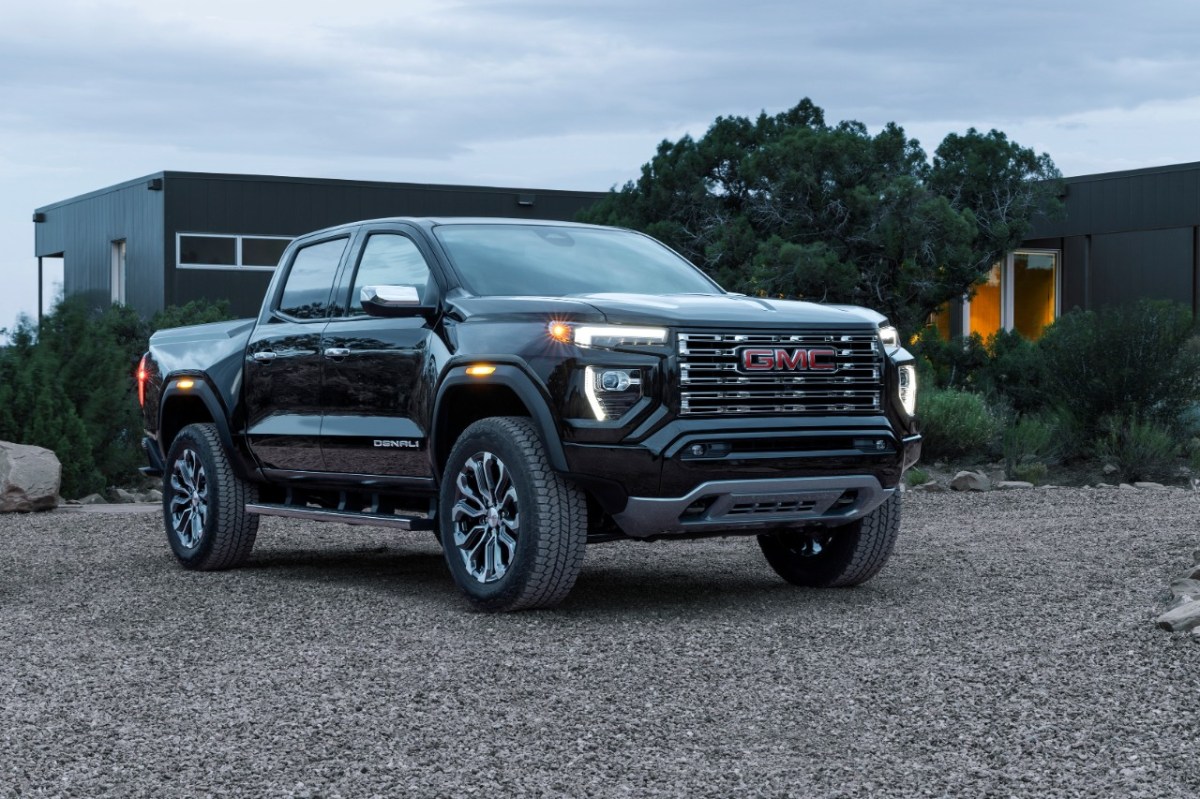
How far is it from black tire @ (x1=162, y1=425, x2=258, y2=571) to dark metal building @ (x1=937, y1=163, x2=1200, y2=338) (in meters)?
22.0

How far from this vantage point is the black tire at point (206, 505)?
9.15m

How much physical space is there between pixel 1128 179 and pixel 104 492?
21.4 metres

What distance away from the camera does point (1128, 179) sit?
1197 inches

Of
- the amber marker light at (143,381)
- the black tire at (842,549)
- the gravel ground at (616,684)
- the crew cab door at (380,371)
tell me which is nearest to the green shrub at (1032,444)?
the gravel ground at (616,684)

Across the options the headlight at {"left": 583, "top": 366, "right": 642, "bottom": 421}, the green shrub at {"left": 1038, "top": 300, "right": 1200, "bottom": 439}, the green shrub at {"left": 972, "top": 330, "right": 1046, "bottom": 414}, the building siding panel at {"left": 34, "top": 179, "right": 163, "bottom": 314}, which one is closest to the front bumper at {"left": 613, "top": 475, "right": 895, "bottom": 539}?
the headlight at {"left": 583, "top": 366, "right": 642, "bottom": 421}

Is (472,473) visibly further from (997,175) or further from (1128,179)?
(1128,179)

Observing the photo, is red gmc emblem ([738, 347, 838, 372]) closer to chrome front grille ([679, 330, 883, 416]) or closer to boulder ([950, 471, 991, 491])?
chrome front grille ([679, 330, 883, 416])

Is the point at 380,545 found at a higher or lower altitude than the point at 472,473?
lower

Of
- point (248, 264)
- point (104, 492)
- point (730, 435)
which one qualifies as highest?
point (248, 264)

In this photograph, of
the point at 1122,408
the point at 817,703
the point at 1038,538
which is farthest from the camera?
the point at 1122,408

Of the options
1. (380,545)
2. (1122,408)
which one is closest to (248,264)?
(1122,408)

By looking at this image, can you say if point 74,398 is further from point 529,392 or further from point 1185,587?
point 1185,587

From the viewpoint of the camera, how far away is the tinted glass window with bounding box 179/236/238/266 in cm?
3378

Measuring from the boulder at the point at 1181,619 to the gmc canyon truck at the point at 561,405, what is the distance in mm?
→ 1332
